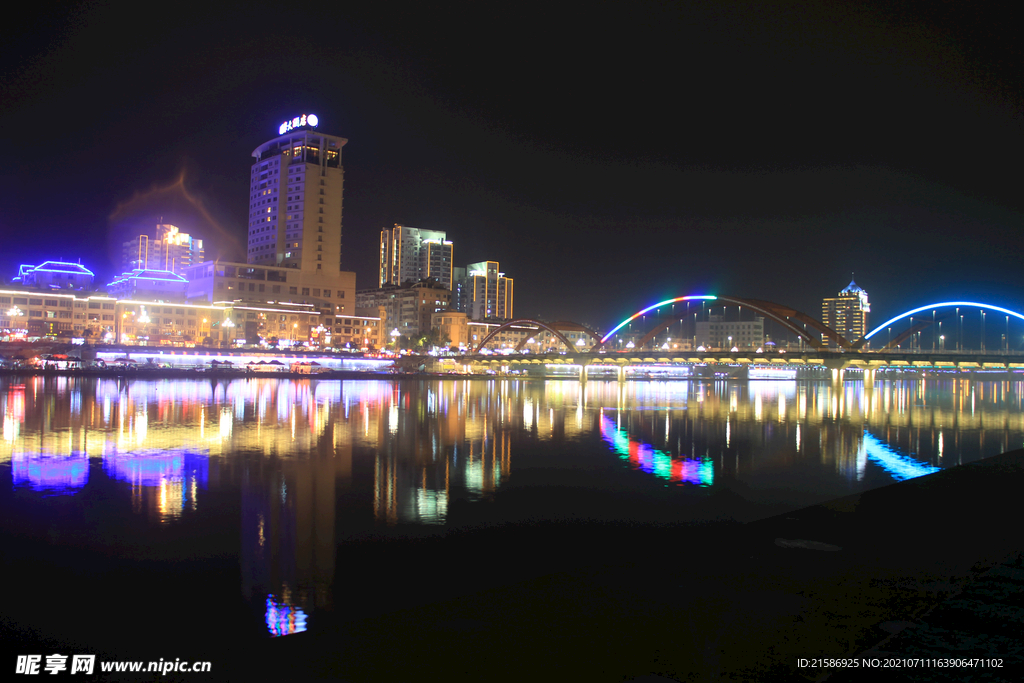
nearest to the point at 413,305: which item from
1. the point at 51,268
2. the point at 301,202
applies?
the point at 301,202

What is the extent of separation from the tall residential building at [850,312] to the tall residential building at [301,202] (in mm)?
140444

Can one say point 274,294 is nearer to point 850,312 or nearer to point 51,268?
point 51,268

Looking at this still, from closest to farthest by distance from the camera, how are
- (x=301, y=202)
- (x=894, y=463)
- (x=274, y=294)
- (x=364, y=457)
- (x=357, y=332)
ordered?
(x=364, y=457) < (x=894, y=463) < (x=274, y=294) < (x=301, y=202) < (x=357, y=332)

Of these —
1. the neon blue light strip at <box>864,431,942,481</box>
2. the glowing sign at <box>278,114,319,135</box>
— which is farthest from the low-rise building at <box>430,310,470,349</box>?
the neon blue light strip at <box>864,431,942,481</box>

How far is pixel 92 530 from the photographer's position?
11.9 meters

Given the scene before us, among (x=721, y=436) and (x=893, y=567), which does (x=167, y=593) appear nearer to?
(x=893, y=567)

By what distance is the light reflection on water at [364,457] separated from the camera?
42.4 feet

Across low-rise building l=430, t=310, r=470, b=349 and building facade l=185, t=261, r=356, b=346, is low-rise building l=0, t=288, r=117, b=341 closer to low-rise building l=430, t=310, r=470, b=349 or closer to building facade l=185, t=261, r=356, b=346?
building facade l=185, t=261, r=356, b=346

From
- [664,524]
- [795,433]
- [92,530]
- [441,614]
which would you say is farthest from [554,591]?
[795,433]

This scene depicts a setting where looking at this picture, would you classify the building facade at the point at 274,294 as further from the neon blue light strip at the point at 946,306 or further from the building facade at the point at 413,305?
the neon blue light strip at the point at 946,306

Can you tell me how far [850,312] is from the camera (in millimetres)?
191250

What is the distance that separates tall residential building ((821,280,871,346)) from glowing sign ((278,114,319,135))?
149m

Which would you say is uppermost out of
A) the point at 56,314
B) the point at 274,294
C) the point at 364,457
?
the point at 274,294

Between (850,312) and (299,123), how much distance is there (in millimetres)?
161393
